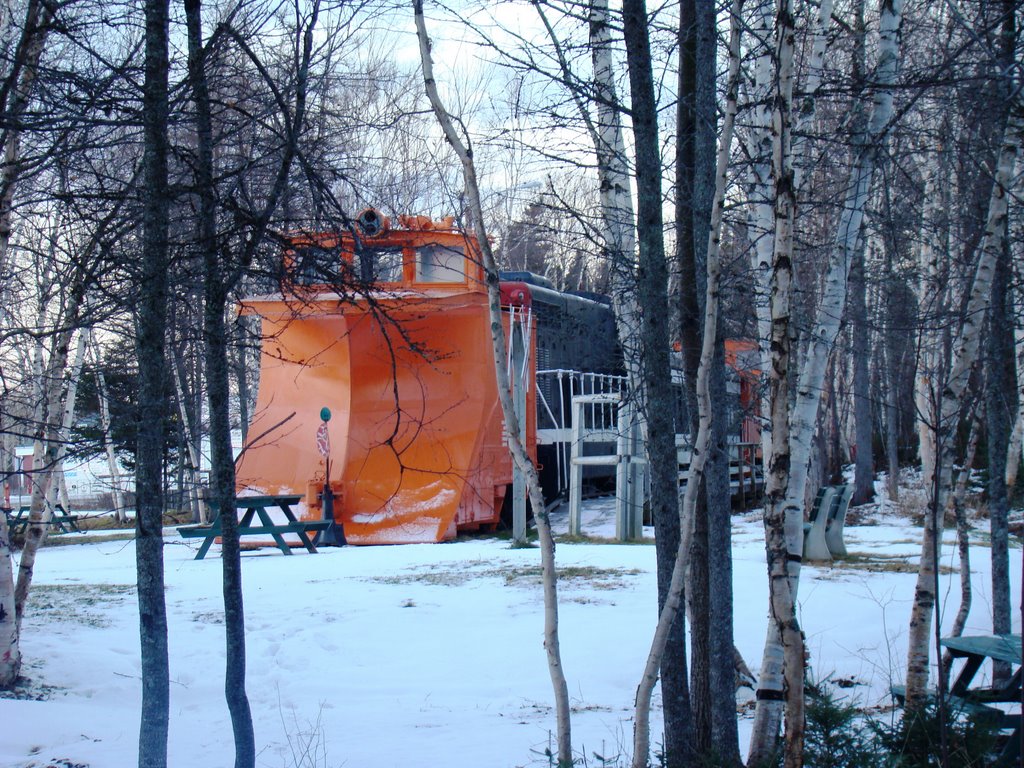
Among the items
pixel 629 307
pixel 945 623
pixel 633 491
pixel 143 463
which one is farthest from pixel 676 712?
pixel 633 491

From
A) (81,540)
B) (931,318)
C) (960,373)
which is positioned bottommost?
(81,540)

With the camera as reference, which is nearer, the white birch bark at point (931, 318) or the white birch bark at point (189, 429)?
the white birch bark at point (931, 318)

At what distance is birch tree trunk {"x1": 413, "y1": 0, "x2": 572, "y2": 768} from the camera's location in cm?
354

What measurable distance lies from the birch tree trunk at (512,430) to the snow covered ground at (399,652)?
1.47 metres

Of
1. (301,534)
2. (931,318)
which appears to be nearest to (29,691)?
(301,534)

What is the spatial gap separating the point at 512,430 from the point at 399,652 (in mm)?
4174

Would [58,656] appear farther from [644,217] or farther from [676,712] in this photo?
[644,217]

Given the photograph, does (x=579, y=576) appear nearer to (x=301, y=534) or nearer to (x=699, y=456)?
(x=301, y=534)

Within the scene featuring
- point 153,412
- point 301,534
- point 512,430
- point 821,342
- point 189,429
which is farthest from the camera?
point 301,534

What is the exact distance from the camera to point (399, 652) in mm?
7312

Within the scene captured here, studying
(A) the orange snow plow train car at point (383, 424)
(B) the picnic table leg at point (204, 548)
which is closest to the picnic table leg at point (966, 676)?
(A) the orange snow plow train car at point (383, 424)

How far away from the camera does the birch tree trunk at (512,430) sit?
3537 millimetres

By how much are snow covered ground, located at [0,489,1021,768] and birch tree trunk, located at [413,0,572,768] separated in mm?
1472

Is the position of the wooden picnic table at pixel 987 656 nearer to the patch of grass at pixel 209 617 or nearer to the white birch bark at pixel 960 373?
the white birch bark at pixel 960 373
